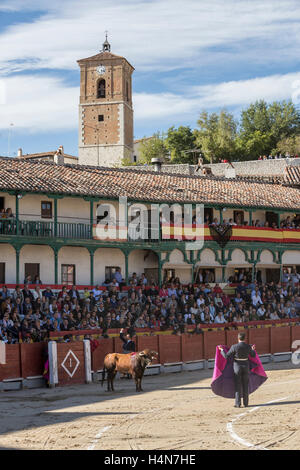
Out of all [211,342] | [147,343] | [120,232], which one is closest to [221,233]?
[120,232]

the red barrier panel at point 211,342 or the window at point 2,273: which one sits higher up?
the window at point 2,273

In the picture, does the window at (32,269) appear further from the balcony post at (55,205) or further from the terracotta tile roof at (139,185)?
the terracotta tile roof at (139,185)

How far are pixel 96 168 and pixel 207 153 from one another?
31366mm

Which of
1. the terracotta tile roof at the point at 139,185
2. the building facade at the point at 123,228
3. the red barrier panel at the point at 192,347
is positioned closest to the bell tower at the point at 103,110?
the terracotta tile roof at the point at 139,185

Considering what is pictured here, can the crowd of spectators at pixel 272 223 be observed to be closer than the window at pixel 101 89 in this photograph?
Yes

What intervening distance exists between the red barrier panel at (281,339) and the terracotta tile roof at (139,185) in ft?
25.6

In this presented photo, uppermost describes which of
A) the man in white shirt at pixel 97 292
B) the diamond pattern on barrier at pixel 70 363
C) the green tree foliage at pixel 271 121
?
the green tree foliage at pixel 271 121

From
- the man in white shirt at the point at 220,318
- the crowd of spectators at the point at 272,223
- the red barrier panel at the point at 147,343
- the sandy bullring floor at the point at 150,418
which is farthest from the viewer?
the crowd of spectators at the point at 272,223

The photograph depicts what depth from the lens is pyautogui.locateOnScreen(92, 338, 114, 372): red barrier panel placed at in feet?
65.3

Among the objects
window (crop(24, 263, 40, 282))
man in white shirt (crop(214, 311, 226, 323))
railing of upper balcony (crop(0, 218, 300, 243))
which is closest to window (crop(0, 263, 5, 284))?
window (crop(24, 263, 40, 282))

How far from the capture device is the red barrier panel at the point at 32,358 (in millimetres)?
18547

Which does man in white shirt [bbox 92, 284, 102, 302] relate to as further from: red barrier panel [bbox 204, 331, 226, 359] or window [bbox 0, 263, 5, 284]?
red barrier panel [bbox 204, 331, 226, 359]

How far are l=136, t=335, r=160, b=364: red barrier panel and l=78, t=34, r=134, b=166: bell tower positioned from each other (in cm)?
4800

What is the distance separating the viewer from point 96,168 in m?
33.3
